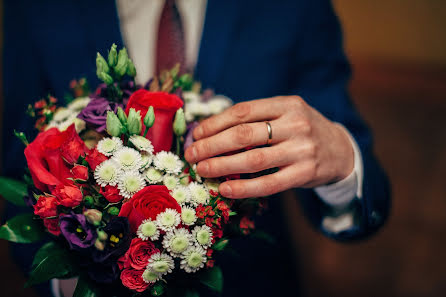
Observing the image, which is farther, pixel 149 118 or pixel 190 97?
pixel 190 97

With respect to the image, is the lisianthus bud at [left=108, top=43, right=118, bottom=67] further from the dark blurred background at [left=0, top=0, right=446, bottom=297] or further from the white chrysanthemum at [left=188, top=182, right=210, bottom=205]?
the dark blurred background at [left=0, top=0, right=446, bottom=297]

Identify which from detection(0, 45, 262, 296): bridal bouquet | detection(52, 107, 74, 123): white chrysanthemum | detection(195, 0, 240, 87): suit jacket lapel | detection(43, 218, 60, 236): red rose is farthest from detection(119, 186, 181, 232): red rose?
detection(195, 0, 240, 87): suit jacket lapel

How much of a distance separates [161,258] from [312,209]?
435mm

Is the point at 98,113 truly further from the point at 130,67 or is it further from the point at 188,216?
the point at 188,216

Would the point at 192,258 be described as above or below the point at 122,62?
below

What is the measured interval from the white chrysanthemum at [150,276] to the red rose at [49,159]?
157mm

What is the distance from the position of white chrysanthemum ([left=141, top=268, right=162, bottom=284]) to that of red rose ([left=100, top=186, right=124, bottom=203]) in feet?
0.32

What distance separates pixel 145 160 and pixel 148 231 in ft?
0.31

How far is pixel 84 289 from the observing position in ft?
1.25

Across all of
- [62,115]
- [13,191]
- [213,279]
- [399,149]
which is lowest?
[399,149]

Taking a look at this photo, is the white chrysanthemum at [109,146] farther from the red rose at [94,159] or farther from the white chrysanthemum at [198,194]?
the white chrysanthemum at [198,194]

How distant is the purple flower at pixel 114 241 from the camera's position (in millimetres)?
345

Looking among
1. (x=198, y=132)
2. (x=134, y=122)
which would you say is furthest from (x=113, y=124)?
(x=198, y=132)

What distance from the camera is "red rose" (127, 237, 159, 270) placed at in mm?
347
